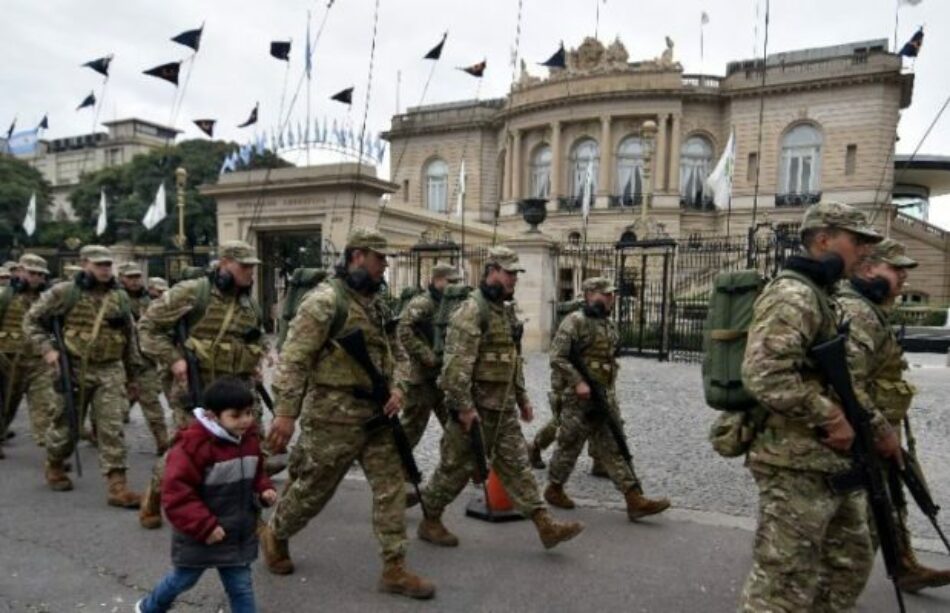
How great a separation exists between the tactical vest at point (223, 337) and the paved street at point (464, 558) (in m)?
1.20

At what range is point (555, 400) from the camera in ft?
18.9

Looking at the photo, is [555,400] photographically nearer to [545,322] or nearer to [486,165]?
[545,322]

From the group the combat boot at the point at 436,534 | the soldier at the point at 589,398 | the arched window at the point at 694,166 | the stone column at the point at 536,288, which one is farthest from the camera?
the arched window at the point at 694,166

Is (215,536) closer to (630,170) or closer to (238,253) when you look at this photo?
(238,253)

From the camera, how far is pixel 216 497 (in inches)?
119

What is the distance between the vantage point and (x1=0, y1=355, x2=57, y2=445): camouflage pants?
650 centimetres

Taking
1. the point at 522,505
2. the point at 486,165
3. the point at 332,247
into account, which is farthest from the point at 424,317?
the point at 486,165

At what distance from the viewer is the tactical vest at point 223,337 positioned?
4820 mm

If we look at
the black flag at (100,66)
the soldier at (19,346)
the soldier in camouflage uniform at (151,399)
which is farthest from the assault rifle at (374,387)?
the black flag at (100,66)

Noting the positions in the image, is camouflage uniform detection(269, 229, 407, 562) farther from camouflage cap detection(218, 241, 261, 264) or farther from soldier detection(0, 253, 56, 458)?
soldier detection(0, 253, 56, 458)

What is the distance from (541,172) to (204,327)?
37.7 meters

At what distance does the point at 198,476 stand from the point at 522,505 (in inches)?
80.4

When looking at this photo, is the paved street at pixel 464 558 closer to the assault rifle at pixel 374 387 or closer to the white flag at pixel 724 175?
the assault rifle at pixel 374 387

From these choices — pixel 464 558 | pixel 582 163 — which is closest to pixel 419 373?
pixel 464 558
